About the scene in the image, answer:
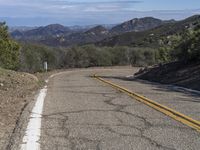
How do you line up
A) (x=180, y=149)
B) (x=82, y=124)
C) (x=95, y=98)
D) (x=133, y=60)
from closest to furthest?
(x=180, y=149)
(x=82, y=124)
(x=95, y=98)
(x=133, y=60)

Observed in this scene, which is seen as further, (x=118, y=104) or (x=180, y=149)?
(x=118, y=104)

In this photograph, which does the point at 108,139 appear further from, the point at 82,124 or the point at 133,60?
the point at 133,60

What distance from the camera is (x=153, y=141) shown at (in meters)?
7.82

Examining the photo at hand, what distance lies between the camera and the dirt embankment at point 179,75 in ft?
70.4

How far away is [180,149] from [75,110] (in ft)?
14.3

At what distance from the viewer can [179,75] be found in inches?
993

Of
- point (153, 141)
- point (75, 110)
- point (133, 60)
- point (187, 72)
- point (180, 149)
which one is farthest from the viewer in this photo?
point (133, 60)

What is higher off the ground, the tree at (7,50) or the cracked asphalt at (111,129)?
the tree at (7,50)

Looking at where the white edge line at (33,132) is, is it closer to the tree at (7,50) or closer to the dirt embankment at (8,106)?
the dirt embankment at (8,106)

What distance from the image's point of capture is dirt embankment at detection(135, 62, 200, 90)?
21.5 metres

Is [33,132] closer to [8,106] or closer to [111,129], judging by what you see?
[111,129]

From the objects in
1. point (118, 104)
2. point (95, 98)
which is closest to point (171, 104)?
point (118, 104)

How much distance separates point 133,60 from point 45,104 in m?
68.2

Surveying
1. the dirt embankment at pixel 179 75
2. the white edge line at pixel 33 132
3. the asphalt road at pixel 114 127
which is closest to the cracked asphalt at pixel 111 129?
the asphalt road at pixel 114 127
